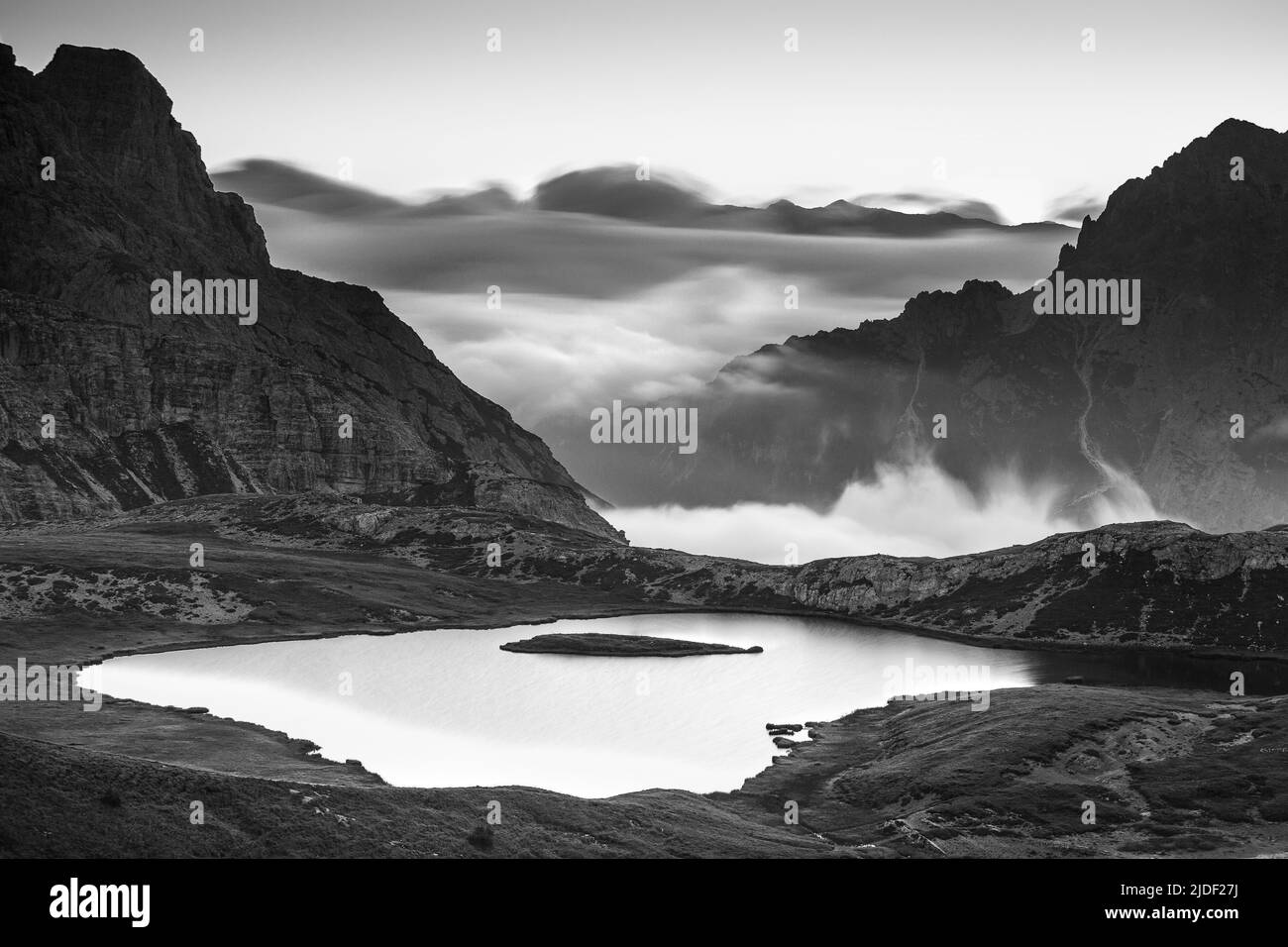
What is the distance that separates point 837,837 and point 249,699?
8745 centimetres

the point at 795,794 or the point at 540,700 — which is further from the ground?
the point at 540,700

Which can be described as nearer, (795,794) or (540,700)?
(795,794)

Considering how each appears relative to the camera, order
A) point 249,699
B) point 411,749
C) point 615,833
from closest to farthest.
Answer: point 615,833, point 411,749, point 249,699

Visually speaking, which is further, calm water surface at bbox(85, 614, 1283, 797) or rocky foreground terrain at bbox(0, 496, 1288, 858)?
calm water surface at bbox(85, 614, 1283, 797)

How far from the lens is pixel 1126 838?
8756 centimetres

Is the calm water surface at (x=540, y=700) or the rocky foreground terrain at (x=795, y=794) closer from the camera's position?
the rocky foreground terrain at (x=795, y=794)

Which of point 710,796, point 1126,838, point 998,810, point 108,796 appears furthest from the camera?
point 710,796

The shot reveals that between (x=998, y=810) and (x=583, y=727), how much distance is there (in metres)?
54.7

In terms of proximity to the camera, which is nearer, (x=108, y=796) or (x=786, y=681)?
(x=108, y=796)
